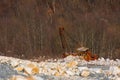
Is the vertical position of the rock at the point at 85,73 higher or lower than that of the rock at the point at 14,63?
lower

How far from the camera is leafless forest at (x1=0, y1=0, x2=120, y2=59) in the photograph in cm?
1794

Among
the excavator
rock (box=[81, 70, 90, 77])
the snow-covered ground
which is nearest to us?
the snow-covered ground

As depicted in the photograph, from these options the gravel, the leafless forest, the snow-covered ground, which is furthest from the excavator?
the gravel

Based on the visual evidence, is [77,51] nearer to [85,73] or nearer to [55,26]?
[55,26]

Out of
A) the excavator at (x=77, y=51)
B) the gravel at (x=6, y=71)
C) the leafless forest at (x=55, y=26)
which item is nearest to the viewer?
the gravel at (x=6, y=71)

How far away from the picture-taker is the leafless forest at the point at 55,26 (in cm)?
1794

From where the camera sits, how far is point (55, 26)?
18734mm

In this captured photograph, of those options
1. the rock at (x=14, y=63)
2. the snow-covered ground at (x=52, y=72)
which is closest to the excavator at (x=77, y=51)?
the snow-covered ground at (x=52, y=72)

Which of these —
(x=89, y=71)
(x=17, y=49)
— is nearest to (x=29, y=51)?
(x=17, y=49)

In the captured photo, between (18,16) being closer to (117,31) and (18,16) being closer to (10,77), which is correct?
(117,31)

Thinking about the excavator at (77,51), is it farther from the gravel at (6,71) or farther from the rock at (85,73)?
the gravel at (6,71)

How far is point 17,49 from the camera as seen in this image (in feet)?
59.7

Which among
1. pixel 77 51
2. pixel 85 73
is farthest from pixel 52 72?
pixel 77 51

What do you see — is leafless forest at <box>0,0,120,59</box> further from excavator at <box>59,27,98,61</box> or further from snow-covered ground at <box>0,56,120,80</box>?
snow-covered ground at <box>0,56,120,80</box>
